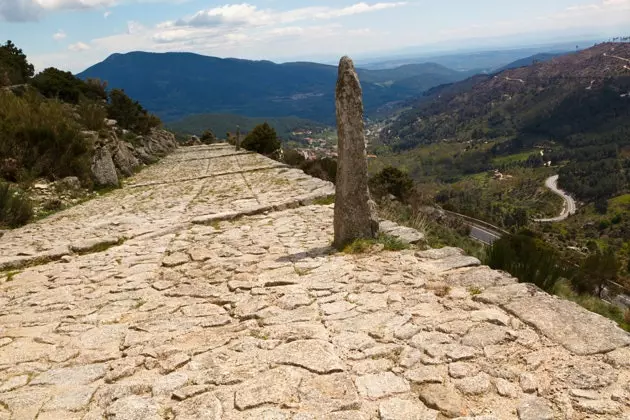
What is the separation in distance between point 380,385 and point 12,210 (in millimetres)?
9788

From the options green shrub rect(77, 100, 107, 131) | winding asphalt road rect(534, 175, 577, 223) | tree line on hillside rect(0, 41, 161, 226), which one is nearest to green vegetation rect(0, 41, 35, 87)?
green shrub rect(77, 100, 107, 131)

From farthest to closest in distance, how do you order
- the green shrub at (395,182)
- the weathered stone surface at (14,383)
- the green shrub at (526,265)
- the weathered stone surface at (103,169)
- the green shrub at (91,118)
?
the green shrub at (395,182)
the green shrub at (91,118)
the weathered stone surface at (103,169)
the green shrub at (526,265)
the weathered stone surface at (14,383)

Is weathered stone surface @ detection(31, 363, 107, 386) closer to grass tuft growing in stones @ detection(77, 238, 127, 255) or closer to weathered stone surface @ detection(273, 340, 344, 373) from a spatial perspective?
weathered stone surface @ detection(273, 340, 344, 373)

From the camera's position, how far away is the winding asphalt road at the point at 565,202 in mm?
84375

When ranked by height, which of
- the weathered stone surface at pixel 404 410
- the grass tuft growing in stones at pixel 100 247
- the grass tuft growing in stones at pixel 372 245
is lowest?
the grass tuft growing in stones at pixel 372 245

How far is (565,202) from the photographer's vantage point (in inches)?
3826

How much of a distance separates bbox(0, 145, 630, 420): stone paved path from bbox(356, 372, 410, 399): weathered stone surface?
0.05 ft

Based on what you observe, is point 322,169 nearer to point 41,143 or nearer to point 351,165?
point 41,143

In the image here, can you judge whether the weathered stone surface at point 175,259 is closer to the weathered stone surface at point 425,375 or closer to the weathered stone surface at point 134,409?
the weathered stone surface at point 134,409

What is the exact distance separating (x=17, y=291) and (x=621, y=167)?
13148cm

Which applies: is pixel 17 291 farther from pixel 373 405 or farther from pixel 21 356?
pixel 373 405

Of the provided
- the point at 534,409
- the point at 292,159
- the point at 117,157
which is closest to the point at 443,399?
the point at 534,409

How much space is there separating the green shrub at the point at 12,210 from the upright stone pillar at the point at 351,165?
7.50 m

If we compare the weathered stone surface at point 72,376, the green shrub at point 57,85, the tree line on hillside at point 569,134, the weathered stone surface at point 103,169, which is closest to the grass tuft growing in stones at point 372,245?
the weathered stone surface at point 72,376
